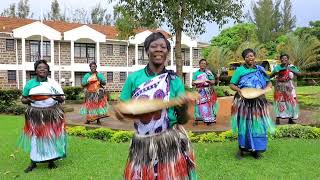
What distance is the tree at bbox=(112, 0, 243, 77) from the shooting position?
14211mm

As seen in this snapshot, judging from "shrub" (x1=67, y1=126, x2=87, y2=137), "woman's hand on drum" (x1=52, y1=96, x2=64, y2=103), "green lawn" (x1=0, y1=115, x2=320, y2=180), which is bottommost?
"green lawn" (x1=0, y1=115, x2=320, y2=180)

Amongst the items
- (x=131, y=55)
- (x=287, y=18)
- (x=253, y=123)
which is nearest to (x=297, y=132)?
(x=253, y=123)

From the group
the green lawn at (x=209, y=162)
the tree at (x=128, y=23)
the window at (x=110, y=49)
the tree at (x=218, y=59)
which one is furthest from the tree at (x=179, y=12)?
the tree at (x=218, y=59)

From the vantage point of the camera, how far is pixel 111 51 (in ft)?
122

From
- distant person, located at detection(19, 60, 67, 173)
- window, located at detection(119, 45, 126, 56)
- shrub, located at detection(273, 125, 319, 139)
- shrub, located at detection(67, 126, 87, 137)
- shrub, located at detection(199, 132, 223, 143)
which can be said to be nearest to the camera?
distant person, located at detection(19, 60, 67, 173)

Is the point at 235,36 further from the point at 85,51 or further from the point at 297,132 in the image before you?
the point at 297,132

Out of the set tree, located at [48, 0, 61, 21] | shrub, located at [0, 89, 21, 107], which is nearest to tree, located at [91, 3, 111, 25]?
tree, located at [48, 0, 61, 21]

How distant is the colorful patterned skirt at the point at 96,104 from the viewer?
12.3 meters

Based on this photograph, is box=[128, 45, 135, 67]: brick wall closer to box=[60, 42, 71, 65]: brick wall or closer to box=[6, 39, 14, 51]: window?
box=[60, 42, 71, 65]: brick wall

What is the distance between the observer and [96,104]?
40.3 ft

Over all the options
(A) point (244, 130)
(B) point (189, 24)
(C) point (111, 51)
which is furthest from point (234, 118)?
(C) point (111, 51)

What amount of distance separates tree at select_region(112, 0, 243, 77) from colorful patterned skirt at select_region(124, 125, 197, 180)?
10.5m

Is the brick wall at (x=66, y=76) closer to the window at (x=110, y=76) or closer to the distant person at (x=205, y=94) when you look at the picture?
the window at (x=110, y=76)

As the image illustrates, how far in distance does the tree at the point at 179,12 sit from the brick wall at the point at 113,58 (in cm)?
2156
